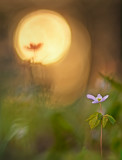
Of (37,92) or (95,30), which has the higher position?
(37,92)

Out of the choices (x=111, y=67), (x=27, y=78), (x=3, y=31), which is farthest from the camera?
(x=3, y=31)

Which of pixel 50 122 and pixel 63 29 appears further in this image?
pixel 63 29

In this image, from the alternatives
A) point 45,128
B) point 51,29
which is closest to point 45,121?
point 45,128

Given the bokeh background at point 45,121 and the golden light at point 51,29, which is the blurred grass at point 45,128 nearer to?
the bokeh background at point 45,121

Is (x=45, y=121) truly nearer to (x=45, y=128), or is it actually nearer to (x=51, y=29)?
(x=45, y=128)

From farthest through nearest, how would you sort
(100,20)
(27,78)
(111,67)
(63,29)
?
(100,20), (63,29), (111,67), (27,78)

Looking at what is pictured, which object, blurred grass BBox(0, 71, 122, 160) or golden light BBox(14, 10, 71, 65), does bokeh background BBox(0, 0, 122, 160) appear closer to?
blurred grass BBox(0, 71, 122, 160)

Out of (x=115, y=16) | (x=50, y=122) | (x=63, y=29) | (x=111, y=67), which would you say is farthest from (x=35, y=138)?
(x=115, y=16)

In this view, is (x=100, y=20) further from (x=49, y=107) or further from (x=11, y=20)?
(x=49, y=107)
